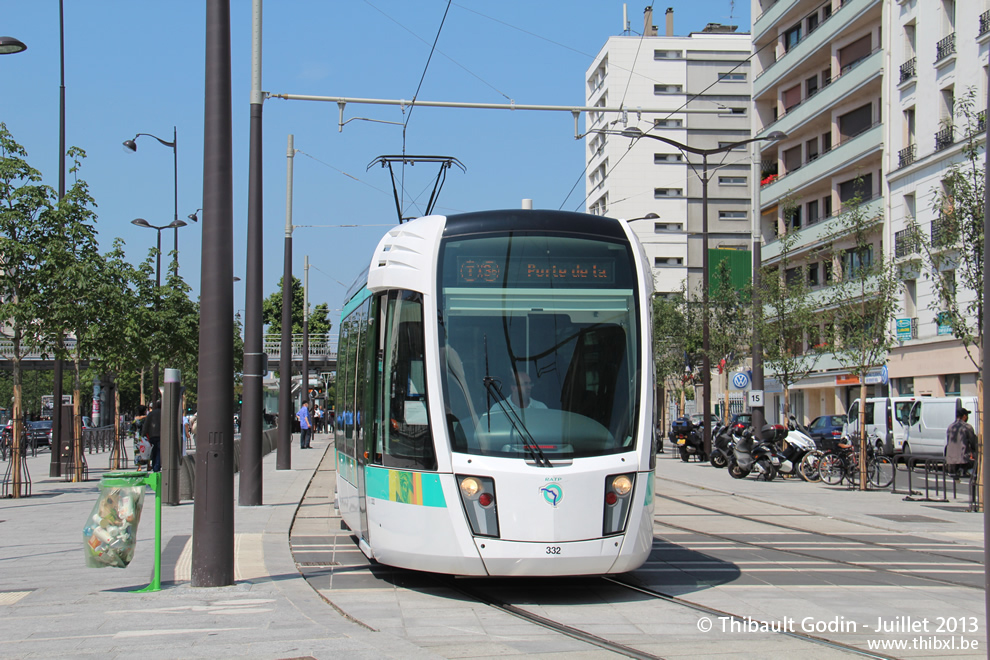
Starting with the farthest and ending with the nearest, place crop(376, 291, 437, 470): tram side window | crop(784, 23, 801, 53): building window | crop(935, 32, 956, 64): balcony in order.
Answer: crop(784, 23, 801, 53): building window, crop(935, 32, 956, 64): balcony, crop(376, 291, 437, 470): tram side window

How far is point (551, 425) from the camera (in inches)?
333

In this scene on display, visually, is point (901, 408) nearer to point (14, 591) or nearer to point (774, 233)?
point (774, 233)

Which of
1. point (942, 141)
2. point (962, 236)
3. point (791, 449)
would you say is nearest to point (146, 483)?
point (962, 236)

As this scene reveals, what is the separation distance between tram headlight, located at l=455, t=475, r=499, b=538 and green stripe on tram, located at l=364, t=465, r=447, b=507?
0.59 ft

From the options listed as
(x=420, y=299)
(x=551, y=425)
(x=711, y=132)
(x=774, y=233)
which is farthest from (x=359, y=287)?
(x=711, y=132)

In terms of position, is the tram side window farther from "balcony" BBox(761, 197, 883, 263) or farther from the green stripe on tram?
"balcony" BBox(761, 197, 883, 263)

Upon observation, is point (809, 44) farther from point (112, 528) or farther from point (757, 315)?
point (112, 528)

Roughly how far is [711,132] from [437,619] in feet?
252

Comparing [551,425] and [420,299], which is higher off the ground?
[420,299]

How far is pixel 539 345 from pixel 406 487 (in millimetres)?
1557

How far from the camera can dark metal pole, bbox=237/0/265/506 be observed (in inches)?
631

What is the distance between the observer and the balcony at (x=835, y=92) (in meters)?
42.9

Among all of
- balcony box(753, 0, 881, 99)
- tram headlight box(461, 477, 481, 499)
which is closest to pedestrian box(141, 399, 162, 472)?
tram headlight box(461, 477, 481, 499)

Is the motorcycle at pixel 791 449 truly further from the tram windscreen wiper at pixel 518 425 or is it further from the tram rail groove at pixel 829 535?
the tram windscreen wiper at pixel 518 425
